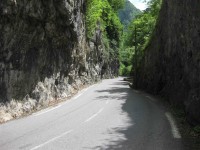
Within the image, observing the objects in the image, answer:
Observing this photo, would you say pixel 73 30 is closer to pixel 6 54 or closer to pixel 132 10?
pixel 6 54

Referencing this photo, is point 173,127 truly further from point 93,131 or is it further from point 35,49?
point 35,49

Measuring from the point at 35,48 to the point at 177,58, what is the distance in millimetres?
9577

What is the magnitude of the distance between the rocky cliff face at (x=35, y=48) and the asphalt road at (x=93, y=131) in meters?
2.35

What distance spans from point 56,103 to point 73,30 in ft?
26.7

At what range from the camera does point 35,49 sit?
2083 centimetres

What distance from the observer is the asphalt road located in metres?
10.5

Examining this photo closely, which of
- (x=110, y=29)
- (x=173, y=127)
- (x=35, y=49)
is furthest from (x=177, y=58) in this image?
(x=110, y=29)

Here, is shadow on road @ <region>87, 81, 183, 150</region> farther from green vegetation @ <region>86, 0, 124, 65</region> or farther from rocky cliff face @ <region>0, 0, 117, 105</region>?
green vegetation @ <region>86, 0, 124, 65</region>

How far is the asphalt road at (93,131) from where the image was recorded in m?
10.5

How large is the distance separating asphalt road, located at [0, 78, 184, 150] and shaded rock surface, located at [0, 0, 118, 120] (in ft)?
7.74

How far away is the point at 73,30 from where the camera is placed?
28422 millimetres

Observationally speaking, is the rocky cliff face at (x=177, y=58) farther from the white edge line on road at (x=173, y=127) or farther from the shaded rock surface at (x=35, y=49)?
the shaded rock surface at (x=35, y=49)

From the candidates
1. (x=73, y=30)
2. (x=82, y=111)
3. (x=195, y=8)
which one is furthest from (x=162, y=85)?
(x=195, y=8)

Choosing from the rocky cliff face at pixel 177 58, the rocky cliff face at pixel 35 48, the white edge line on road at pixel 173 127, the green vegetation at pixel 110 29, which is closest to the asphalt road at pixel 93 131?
the white edge line on road at pixel 173 127
